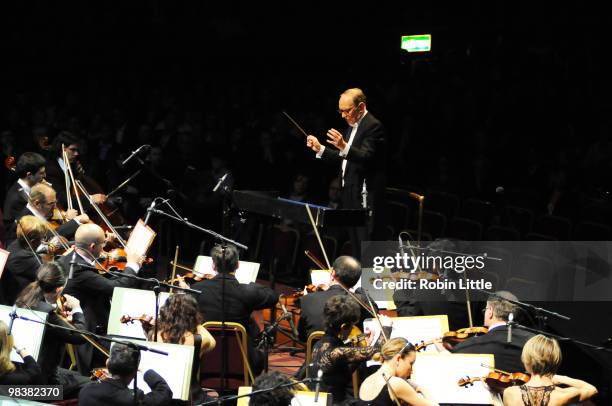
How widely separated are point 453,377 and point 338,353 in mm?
668

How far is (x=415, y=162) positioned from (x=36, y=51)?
752 centimetres

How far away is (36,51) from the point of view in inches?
644

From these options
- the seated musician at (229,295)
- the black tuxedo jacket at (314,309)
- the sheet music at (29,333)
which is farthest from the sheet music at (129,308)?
the black tuxedo jacket at (314,309)

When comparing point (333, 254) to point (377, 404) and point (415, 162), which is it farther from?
point (377, 404)

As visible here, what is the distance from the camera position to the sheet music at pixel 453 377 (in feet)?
19.1

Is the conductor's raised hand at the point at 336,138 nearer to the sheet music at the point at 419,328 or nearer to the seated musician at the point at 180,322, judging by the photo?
the sheet music at the point at 419,328

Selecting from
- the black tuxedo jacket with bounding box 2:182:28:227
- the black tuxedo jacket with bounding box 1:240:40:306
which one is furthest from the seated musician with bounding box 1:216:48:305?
the black tuxedo jacket with bounding box 2:182:28:227

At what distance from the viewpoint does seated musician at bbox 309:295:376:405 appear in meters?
5.87

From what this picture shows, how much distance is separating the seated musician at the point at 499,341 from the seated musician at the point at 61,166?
4.34 m

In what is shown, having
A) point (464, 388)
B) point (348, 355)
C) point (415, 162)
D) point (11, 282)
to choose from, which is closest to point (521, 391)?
point (464, 388)

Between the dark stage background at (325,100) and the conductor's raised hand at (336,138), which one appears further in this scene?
the dark stage background at (325,100)

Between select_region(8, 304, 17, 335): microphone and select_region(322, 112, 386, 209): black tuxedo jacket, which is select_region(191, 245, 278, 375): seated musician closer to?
select_region(322, 112, 386, 209): black tuxedo jacket

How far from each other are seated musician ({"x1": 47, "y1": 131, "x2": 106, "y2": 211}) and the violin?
15.6ft

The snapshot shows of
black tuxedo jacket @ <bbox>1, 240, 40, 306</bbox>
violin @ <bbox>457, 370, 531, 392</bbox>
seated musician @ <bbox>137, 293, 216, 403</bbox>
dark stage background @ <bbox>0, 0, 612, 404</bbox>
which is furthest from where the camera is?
dark stage background @ <bbox>0, 0, 612, 404</bbox>
